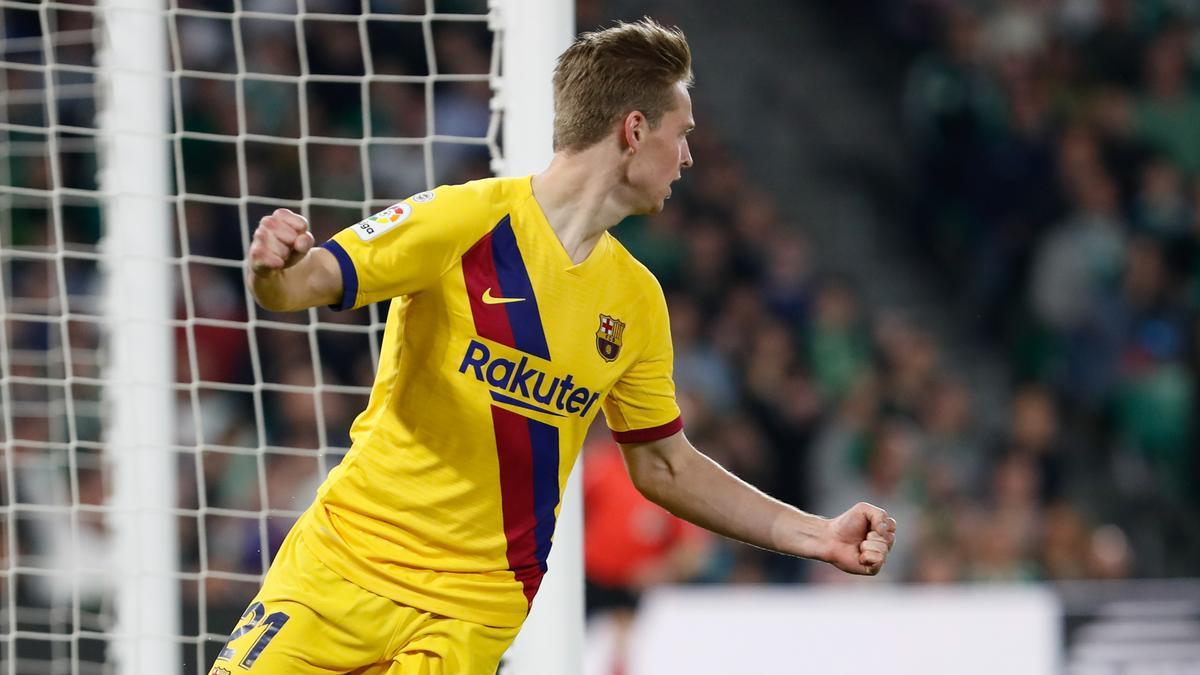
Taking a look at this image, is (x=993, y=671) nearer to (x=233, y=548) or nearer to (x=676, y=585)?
(x=676, y=585)

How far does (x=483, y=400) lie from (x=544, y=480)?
232 millimetres

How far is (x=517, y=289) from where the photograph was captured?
10.4ft

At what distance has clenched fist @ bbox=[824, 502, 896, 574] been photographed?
3.33 metres

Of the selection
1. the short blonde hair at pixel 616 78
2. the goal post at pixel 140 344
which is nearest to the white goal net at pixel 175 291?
the goal post at pixel 140 344

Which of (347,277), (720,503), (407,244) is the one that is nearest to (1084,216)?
(720,503)

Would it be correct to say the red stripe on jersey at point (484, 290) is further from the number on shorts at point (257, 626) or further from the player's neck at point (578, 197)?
the number on shorts at point (257, 626)

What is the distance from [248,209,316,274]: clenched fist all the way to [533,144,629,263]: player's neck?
0.66 meters

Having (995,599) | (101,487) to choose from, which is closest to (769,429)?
(995,599)

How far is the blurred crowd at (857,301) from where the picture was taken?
8.09 meters

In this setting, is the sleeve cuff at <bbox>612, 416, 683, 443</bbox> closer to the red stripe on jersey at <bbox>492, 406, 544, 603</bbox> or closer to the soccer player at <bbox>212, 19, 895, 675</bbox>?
the soccer player at <bbox>212, 19, 895, 675</bbox>

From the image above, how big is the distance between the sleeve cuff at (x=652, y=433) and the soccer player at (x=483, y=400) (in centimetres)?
22

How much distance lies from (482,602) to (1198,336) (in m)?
7.51

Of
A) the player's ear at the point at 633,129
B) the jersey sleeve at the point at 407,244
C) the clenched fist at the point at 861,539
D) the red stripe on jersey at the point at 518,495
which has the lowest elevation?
the clenched fist at the point at 861,539

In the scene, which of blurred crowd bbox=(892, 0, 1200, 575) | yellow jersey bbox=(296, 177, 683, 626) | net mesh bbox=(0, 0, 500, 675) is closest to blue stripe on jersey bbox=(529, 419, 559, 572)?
yellow jersey bbox=(296, 177, 683, 626)
